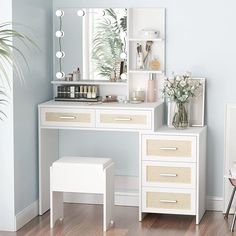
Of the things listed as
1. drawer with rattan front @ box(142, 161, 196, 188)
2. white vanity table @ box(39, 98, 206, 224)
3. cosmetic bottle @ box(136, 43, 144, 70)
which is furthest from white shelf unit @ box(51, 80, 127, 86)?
drawer with rattan front @ box(142, 161, 196, 188)

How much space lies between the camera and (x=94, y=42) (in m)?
5.63

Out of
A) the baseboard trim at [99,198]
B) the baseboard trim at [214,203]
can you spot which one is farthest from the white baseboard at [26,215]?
the baseboard trim at [214,203]

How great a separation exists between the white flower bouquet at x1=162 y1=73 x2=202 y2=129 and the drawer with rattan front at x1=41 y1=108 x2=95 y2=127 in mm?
629

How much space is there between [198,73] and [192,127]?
1.42 ft

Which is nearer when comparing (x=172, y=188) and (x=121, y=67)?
(x=172, y=188)

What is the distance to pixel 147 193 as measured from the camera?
5.22m

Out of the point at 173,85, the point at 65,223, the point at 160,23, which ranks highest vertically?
the point at 160,23

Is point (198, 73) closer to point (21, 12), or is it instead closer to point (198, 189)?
point (198, 189)

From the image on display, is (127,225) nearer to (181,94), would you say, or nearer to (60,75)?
(181,94)

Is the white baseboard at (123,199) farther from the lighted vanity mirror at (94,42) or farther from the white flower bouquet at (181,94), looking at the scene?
the lighted vanity mirror at (94,42)

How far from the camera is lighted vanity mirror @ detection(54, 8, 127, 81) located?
558 cm

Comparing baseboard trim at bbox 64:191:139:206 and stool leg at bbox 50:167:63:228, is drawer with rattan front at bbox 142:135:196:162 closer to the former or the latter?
baseboard trim at bbox 64:191:139:206

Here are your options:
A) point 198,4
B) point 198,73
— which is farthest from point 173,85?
point 198,4

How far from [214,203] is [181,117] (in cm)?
80
